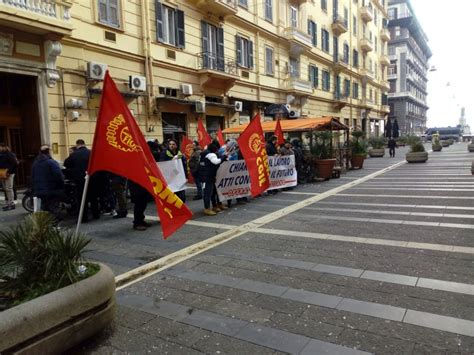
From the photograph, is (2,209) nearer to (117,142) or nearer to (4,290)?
(117,142)

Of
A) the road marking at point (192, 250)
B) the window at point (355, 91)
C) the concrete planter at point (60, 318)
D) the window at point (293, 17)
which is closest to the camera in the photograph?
the concrete planter at point (60, 318)

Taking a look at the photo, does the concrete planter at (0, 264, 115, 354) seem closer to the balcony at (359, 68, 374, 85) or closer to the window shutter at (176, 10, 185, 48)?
the window shutter at (176, 10, 185, 48)

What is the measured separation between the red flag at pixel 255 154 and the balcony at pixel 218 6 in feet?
36.9

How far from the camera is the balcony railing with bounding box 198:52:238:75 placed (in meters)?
19.0

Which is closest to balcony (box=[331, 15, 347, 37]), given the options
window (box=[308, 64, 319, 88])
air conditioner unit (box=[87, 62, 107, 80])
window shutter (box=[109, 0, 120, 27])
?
window (box=[308, 64, 319, 88])

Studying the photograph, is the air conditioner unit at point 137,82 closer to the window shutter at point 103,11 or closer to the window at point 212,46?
the window shutter at point 103,11

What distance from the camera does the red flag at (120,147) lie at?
4.42 meters

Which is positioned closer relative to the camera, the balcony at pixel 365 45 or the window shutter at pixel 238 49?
the window shutter at pixel 238 49

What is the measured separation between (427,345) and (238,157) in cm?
799

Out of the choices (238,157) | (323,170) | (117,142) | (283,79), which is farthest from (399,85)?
(117,142)

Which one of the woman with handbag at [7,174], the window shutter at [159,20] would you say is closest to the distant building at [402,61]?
the window shutter at [159,20]

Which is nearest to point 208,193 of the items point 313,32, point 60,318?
point 60,318

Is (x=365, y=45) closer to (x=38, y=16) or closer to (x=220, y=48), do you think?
(x=220, y=48)

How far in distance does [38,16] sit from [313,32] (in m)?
23.6
